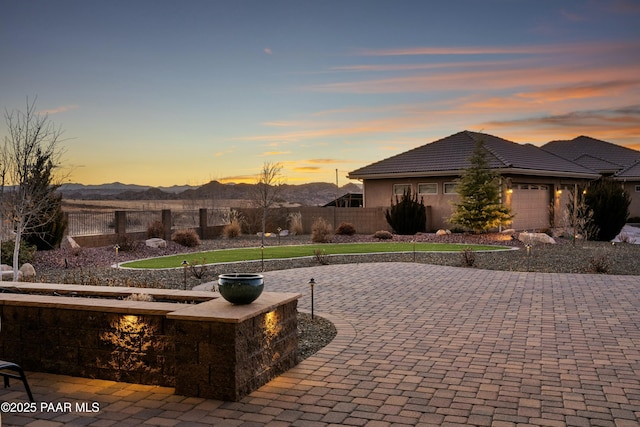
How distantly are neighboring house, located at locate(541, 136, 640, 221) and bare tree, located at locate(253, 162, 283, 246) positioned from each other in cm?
2594

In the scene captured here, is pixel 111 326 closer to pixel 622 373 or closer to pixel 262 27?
pixel 622 373

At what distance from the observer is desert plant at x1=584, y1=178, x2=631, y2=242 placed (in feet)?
77.4

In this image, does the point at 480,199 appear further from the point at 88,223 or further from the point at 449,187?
the point at 88,223

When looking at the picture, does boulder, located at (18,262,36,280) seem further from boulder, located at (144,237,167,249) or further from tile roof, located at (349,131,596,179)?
tile roof, located at (349,131,596,179)

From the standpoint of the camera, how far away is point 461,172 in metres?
24.8

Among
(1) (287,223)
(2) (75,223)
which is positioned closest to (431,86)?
(1) (287,223)

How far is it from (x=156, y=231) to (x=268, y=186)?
22.6 feet

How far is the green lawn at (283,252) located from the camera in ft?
54.5

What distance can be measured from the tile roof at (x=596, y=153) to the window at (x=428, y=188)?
20852mm

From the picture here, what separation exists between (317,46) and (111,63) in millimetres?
6862

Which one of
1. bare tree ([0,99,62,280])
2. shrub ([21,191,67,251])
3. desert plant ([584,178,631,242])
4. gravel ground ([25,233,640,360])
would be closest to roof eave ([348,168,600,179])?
desert plant ([584,178,631,242])

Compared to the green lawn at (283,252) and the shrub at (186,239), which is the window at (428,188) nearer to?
the green lawn at (283,252)

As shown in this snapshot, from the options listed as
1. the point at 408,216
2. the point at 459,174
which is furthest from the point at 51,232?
the point at 459,174

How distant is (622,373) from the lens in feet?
19.0
